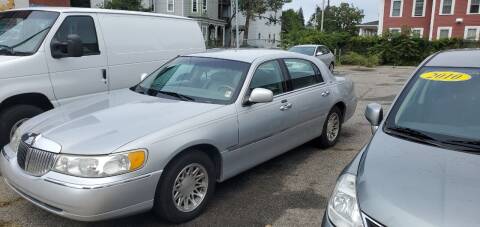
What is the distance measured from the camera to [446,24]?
35.6m

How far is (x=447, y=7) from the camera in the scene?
116 feet

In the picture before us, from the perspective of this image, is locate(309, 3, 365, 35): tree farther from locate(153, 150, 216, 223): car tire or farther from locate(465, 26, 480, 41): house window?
locate(153, 150, 216, 223): car tire

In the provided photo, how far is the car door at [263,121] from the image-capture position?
4.19 meters

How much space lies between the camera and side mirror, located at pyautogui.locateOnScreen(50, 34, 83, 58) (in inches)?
211

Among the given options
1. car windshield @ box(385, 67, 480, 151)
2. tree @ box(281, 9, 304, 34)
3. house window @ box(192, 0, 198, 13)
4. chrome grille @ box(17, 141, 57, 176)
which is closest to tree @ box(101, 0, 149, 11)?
house window @ box(192, 0, 198, 13)

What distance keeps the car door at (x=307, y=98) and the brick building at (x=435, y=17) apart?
29218 mm

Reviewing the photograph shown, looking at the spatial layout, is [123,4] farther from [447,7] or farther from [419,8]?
[447,7]

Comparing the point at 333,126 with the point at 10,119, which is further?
the point at 333,126

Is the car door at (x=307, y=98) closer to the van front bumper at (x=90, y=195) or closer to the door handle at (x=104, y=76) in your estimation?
the van front bumper at (x=90, y=195)

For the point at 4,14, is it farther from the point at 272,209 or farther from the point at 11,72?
the point at 272,209

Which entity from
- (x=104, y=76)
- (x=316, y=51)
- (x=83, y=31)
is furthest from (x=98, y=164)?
(x=316, y=51)

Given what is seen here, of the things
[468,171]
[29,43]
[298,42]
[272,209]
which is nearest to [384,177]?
[468,171]

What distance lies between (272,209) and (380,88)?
1186 cm

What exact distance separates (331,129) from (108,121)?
3.57 metres
